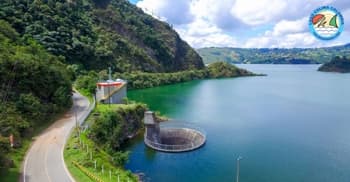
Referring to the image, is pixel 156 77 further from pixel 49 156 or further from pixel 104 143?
pixel 49 156

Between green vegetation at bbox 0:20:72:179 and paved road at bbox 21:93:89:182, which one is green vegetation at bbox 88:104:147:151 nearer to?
paved road at bbox 21:93:89:182

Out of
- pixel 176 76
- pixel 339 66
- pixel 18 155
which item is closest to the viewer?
pixel 18 155

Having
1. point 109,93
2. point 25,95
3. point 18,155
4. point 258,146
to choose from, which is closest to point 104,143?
point 25,95

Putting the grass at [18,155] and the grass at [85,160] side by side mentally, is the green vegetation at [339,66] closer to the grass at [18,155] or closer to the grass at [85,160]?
the grass at [85,160]

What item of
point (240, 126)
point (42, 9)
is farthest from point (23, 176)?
point (42, 9)

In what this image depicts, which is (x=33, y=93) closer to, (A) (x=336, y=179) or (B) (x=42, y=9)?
(A) (x=336, y=179)

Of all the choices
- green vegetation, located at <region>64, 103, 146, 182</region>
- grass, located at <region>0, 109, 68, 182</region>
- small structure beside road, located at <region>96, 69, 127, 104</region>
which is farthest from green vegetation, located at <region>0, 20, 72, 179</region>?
small structure beside road, located at <region>96, 69, 127, 104</region>

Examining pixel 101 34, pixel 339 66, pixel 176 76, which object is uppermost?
pixel 101 34
